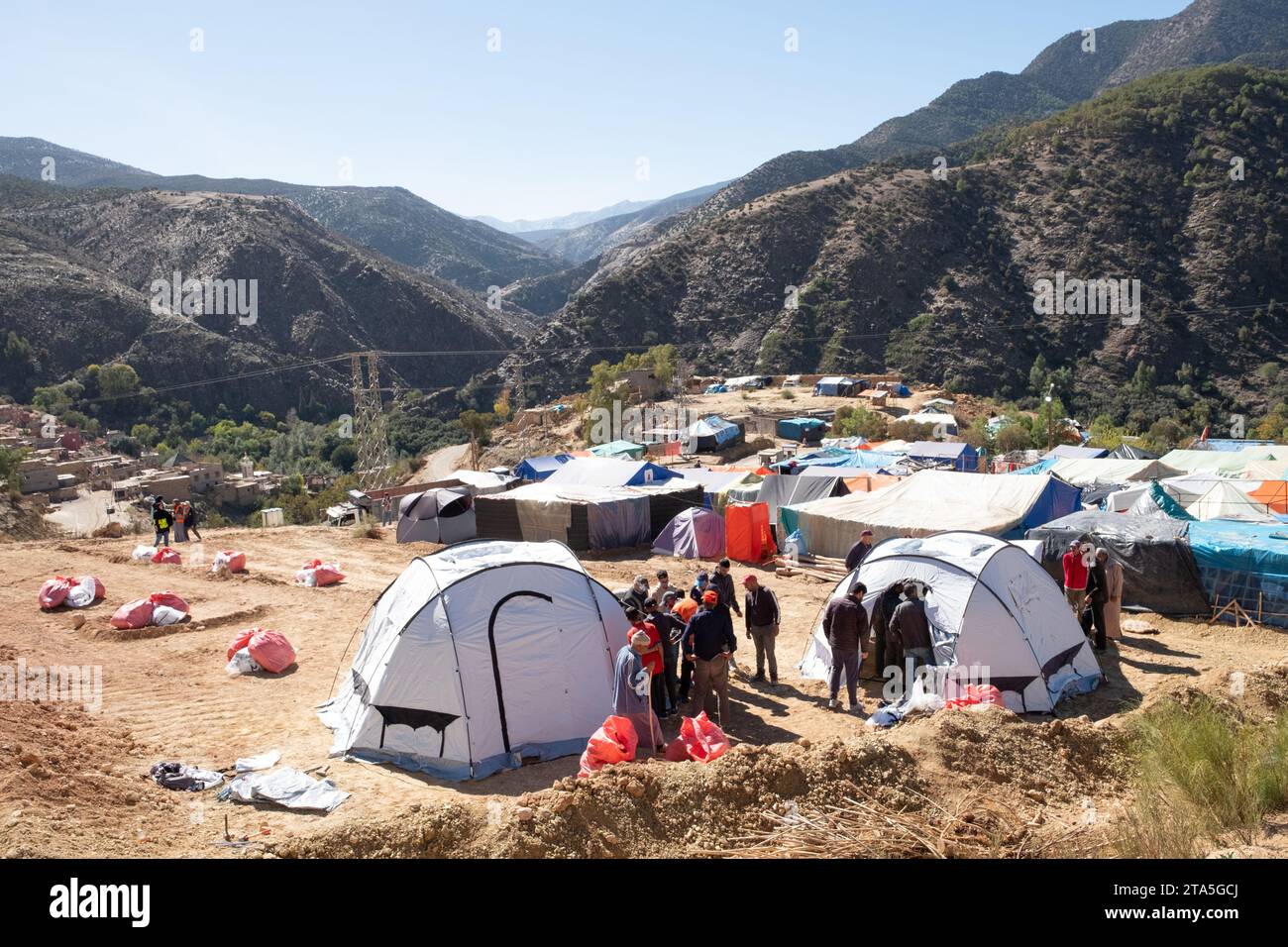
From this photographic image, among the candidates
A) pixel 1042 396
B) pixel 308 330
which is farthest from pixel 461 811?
pixel 308 330

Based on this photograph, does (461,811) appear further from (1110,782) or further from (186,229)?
(186,229)

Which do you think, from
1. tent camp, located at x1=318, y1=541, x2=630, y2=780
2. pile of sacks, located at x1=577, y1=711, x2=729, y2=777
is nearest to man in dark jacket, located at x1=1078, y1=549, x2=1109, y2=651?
pile of sacks, located at x1=577, y1=711, x2=729, y2=777

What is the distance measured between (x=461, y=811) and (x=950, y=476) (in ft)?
45.3

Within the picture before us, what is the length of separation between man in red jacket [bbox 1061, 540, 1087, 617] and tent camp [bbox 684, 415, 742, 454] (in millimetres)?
31207

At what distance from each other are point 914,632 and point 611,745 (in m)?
3.56

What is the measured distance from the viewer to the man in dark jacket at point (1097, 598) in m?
10.5

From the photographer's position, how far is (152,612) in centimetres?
1216

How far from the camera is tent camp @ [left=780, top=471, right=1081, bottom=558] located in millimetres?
15250

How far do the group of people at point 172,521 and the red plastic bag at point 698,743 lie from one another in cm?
1430

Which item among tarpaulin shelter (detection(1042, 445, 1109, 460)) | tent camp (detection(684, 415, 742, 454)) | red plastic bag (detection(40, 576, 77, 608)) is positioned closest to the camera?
red plastic bag (detection(40, 576, 77, 608))

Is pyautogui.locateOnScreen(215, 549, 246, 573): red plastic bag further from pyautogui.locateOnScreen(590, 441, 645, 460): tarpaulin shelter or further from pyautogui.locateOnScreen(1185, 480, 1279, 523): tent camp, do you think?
pyautogui.locateOnScreen(590, 441, 645, 460): tarpaulin shelter

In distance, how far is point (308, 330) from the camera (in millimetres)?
86000

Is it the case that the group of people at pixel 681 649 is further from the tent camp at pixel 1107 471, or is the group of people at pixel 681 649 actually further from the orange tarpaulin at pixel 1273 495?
the tent camp at pixel 1107 471

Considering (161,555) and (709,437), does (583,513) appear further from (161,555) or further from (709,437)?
(709,437)
